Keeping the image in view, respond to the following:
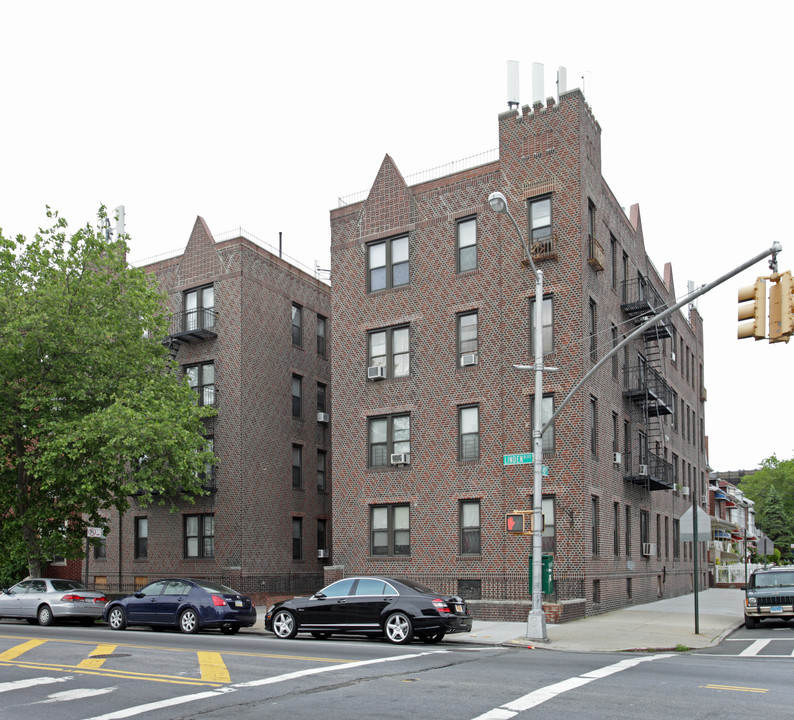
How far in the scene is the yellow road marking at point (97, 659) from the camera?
13984 millimetres

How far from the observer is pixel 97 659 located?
1476 cm

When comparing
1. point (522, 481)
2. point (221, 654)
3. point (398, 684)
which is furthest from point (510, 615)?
point (398, 684)

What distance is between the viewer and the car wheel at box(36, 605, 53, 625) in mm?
24297

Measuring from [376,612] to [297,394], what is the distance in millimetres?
18065

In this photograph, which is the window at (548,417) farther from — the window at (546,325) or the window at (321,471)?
the window at (321,471)

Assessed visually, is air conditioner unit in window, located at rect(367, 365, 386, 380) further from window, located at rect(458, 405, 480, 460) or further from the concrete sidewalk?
the concrete sidewalk

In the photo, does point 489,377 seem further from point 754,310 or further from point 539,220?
point 754,310

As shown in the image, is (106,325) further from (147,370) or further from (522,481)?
(522,481)

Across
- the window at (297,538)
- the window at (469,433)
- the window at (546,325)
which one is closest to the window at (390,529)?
the window at (469,433)

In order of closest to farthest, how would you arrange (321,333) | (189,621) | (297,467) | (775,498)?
(189,621)
(297,467)
(321,333)
(775,498)

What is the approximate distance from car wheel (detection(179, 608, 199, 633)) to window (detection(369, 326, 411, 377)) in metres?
11.3

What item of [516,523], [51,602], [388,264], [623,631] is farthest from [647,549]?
[51,602]

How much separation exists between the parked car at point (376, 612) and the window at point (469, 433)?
9.42m

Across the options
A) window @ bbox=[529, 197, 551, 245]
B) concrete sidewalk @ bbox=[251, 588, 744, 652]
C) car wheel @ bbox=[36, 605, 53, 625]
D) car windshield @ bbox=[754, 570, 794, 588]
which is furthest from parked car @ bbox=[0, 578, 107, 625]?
car windshield @ bbox=[754, 570, 794, 588]
